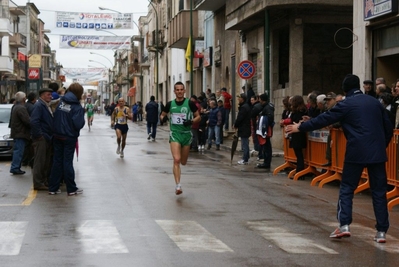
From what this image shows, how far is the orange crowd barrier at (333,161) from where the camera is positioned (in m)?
12.6

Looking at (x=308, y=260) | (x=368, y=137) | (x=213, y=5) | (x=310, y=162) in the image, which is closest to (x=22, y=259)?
(x=308, y=260)

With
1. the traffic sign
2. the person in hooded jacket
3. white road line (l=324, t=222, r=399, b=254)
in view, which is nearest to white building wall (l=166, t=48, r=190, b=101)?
the traffic sign

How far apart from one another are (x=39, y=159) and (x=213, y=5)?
2472 centimetres

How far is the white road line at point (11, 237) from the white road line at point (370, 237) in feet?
12.7

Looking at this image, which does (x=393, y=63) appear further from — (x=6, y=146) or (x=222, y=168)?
(x=6, y=146)

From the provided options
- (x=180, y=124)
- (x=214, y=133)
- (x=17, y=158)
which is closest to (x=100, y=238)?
(x=180, y=124)

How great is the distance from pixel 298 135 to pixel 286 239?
7.60 meters

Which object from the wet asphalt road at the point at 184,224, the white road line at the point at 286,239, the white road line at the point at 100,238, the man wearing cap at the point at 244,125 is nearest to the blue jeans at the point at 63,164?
the wet asphalt road at the point at 184,224

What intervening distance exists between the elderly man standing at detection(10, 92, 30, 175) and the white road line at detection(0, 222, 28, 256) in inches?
284

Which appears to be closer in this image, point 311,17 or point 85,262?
point 85,262

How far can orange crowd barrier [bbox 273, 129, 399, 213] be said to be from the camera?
496 inches

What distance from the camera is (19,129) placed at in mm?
17219

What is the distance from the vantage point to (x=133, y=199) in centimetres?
1252

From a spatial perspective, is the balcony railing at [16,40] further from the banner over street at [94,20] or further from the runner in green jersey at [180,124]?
the runner in green jersey at [180,124]
